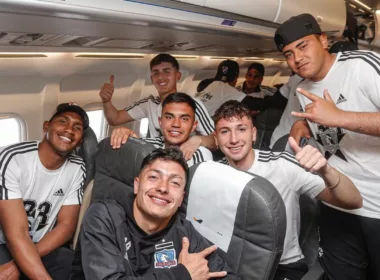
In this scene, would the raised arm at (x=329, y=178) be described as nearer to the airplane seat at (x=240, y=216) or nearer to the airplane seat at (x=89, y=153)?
the airplane seat at (x=240, y=216)

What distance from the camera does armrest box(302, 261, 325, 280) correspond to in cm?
176

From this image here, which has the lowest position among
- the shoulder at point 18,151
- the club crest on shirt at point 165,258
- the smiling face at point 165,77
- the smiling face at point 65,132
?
the club crest on shirt at point 165,258

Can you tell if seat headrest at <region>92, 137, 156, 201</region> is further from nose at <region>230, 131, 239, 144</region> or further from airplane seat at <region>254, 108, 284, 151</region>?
airplane seat at <region>254, 108, 284, 151</region>

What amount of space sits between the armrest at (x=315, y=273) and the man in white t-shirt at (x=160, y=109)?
97 cm

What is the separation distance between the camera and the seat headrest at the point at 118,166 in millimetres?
2010

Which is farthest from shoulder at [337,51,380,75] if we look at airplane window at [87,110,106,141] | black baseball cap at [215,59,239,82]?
airplane window at [87,110,106,141]

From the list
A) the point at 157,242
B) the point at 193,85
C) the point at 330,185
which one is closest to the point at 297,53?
the point at 330,185

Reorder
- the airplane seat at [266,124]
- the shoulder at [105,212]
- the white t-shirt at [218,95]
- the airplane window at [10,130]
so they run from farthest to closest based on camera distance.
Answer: the white t-shirt at [218,95]
the airplane seat at [266,124]
the airplane window at [10,130]
the shoulder at [105,212]

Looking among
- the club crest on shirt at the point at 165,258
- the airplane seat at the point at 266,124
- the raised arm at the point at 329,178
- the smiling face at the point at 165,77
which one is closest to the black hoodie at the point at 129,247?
the club crest on shirt at the point at 165,258

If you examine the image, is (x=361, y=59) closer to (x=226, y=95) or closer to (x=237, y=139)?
(x=237, y=139)

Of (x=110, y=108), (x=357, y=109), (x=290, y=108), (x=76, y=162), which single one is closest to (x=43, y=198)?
(x=76, y=162)

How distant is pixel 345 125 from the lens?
162 centimetres

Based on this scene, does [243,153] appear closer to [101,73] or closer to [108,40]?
[108,40]

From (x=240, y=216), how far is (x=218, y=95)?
2.74 meters
